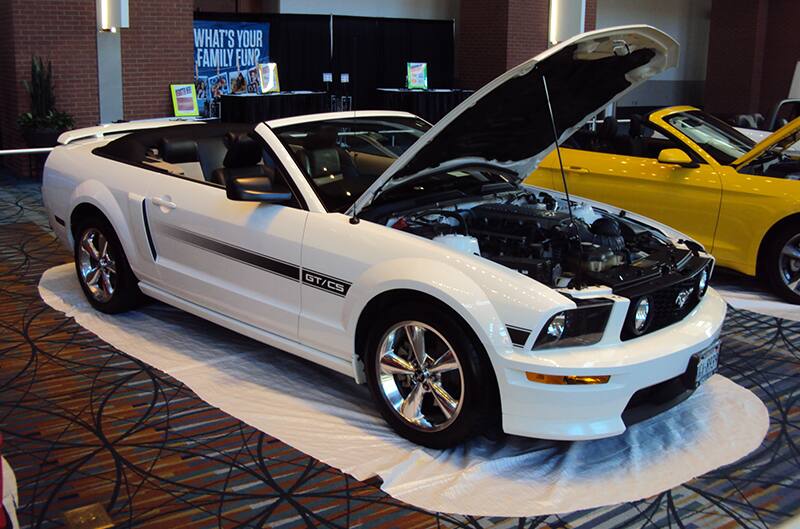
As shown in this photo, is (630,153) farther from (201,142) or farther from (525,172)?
(201,142)

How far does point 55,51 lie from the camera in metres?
12.1

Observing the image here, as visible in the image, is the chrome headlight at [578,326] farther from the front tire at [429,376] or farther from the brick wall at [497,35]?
the brick wall at [497,35]

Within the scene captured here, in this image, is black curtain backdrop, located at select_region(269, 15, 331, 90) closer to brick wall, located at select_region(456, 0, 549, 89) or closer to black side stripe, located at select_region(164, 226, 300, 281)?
brick wall, located at select_region(456, 0, 549, 89)

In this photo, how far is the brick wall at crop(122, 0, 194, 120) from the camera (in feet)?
41.7

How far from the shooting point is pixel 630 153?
23.5 ft

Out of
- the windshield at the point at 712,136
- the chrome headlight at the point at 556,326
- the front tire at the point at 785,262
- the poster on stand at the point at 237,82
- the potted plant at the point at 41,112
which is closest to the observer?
the chrome headlight at the point at 556,326

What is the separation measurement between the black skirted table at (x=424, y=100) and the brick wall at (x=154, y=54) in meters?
5.80

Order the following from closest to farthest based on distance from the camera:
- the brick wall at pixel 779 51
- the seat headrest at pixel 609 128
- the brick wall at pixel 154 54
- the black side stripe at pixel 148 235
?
the black side stripe at pixel 148 235 < the seat headrest at pixel 609 128 < the brick wall at pixel 154 54 < the brick wall at pixel 779 51

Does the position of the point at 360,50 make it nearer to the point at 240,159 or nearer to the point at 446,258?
the point at 240,159

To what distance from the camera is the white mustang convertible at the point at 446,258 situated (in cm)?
349

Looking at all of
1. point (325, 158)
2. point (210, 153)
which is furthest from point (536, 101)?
point (210, 153)

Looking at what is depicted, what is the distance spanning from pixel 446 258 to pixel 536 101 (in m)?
1.03

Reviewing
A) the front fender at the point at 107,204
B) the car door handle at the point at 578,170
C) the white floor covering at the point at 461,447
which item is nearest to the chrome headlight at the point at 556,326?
the white floor covering at the point at 461,447

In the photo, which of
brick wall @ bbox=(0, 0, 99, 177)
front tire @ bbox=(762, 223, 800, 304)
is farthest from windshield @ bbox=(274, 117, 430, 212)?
brick wall @ bbox=(0, 0, 99, 177)
